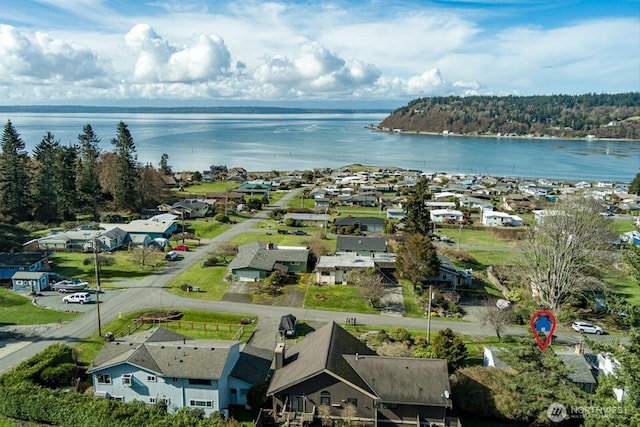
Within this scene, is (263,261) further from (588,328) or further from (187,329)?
(588,328)

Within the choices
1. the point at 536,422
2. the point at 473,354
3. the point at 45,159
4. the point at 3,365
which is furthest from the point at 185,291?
the point at 45,159

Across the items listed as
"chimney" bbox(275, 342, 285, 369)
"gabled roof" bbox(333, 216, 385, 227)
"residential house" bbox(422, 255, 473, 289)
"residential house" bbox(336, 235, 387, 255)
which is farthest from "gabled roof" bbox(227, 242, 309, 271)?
"chimney" bbox(275, 342, 285, 369)

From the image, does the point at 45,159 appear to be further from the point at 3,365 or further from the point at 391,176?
the point at 391,176

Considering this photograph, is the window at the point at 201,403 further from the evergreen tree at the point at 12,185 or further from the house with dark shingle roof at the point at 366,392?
the evergreen tree at the point at 12,185

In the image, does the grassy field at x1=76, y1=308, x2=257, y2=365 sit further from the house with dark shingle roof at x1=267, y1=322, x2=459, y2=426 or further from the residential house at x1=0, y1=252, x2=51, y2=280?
the residential house at x1=0, y1=252, x2=51, y2=280

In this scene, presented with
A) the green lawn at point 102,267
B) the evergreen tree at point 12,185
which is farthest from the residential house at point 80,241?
the evergreen tree at point 12,185

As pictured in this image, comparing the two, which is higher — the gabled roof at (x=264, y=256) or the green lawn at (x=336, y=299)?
the gabled roof at (x=264, y=256)

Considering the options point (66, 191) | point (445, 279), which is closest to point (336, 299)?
point (445, 279)
